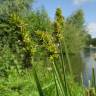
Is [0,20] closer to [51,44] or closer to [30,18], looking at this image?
[30,18]

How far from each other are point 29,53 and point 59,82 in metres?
0.23

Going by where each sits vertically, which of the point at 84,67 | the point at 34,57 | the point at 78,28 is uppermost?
the point at 78,28

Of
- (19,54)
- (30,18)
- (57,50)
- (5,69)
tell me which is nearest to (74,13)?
(30,18)

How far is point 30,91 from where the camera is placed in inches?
265

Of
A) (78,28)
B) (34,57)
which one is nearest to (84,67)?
(34,57)

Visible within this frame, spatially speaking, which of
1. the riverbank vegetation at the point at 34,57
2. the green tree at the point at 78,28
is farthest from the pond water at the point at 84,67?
the green tree at the point at 78,28

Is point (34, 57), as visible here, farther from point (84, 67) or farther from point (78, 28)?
point (78, 28)

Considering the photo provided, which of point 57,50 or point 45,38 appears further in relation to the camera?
point 57,50

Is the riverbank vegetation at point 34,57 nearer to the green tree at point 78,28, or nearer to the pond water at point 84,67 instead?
the pond water at point 84,67

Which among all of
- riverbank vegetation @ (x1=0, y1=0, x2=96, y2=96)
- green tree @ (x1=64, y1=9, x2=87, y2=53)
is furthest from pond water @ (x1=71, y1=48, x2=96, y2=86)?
green tree @ (x1=64, y1=9, x2=87, y2=53)

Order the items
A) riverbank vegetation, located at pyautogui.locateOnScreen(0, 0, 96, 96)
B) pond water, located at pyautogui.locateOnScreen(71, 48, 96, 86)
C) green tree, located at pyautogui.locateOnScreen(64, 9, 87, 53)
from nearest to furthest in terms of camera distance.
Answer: riverbank vegetation, located at pyautogui.locateOnScreen(0, 0, 96, 96)
pond water, located at pyautogui.locateOnScreen(71, 48, 96, 86)
green tree, located at pyautogui.locateOnScreen(64, 9, 87, 53)

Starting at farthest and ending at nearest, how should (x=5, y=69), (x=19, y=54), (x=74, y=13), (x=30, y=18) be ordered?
1. (x=74, y=13)
2. (x=30, y=18)
3. (x=19, y=54)
4. (x=5, y=69)

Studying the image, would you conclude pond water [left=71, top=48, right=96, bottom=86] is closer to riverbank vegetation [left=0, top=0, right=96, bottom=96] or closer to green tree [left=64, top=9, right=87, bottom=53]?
riverbank vegetation [left=0, top=0, right=96, bottom=96]

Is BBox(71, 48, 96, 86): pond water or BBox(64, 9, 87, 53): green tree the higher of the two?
BBox(64, 9, 87, 53): green tree
